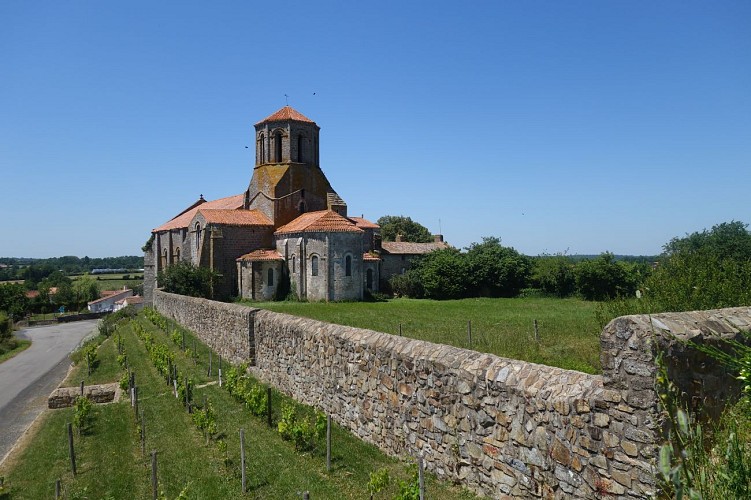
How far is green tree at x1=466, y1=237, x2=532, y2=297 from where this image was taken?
46094mm

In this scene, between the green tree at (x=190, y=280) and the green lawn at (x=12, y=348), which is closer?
the green tree at (x=190, y=280)

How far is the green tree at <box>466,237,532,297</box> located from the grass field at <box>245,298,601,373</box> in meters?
7.21

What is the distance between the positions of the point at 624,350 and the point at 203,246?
4010 cm

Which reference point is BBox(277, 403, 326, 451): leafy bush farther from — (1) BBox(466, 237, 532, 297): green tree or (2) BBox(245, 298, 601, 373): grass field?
(1) BBox(466, 237, 532, 297): green tree

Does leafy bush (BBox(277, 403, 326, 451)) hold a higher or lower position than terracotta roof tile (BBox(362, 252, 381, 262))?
lower

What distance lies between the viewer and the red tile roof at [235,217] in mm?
42066

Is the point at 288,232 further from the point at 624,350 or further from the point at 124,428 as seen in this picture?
the point at 624,350

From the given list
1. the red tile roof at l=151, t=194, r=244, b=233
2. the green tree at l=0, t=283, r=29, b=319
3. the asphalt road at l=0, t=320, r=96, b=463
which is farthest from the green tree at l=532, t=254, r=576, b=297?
the green tree at l=0, t=283, r=29, b=319

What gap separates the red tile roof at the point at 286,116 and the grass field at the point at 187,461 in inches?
1319

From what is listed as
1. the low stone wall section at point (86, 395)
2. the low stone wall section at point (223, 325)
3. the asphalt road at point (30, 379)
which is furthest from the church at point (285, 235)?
the low stone wall section at point (86, 395)

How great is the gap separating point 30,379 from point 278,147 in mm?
25742

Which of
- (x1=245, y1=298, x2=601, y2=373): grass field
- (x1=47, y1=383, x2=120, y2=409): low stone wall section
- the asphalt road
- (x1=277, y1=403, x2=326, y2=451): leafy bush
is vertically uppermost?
(x1=245, y1=298, x2=601, y2=373): grass field

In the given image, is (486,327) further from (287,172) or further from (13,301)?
(13,301)

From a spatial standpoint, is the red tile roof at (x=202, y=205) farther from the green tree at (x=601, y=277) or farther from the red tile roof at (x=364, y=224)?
the green tree at (x=601, y=277)
